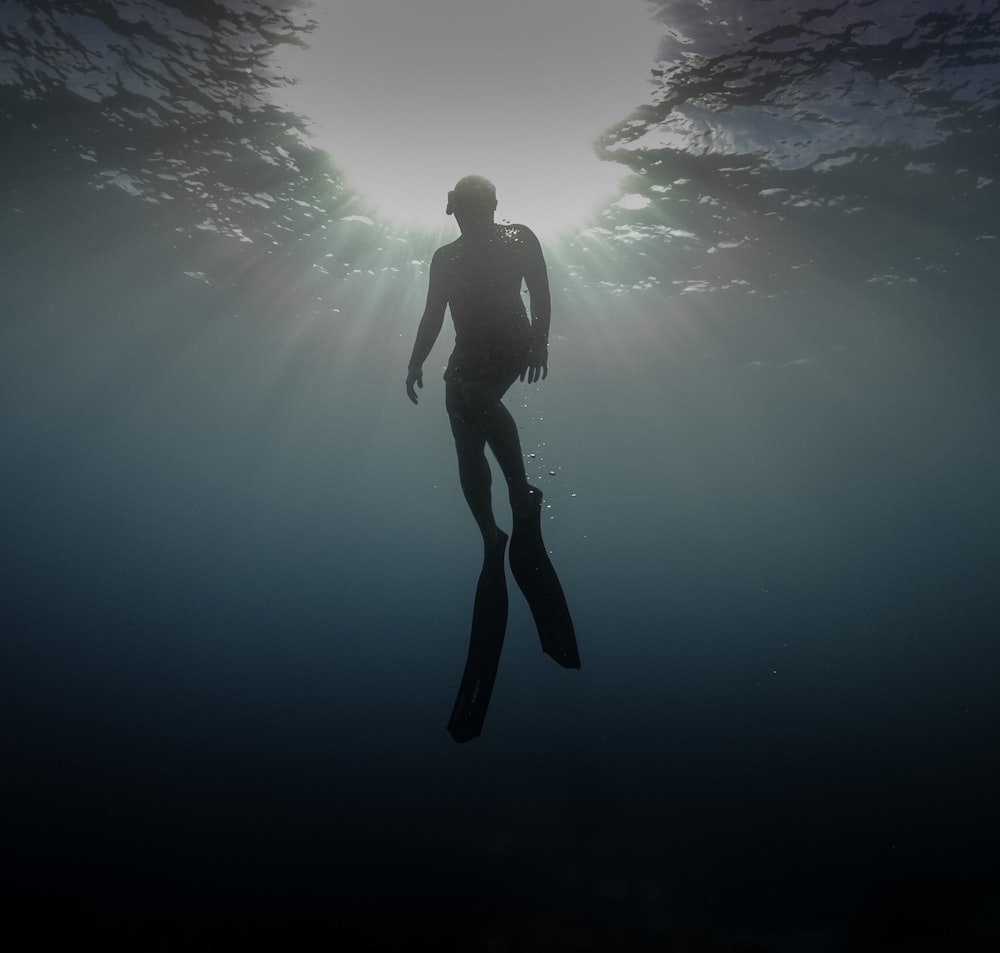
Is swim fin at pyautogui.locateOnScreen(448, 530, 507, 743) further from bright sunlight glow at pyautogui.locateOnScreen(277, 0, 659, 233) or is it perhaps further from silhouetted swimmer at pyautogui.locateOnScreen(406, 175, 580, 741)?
bright sunlight glow at pyautogui.locateOnScreen(277, 0, 659, 233)

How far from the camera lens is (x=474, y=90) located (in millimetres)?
7891

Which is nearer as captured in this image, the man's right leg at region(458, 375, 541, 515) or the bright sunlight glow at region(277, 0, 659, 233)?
the man's right leg at region(458, 375, 541, 515)

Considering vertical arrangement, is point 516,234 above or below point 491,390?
above

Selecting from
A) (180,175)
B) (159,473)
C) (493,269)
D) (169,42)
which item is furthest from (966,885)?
(159,473)

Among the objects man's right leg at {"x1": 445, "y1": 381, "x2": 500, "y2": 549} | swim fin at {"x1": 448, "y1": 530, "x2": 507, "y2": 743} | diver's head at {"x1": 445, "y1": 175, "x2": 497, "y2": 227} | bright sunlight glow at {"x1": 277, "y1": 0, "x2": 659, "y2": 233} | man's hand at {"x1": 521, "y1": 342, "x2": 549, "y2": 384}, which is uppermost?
bright sunlight glow at {"x1": 277, "y1": 0, "x2": 659, "y2": 233}

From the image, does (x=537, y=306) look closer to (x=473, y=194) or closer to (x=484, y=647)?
(x=473, y=194)

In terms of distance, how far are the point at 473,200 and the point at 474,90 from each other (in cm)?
564

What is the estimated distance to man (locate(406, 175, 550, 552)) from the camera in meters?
3.62

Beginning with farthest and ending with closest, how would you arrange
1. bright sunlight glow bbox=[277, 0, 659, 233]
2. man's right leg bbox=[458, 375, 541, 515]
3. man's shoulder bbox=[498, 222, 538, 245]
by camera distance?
1. bright sunlight glow bbox=[277, 0, 659, 233]
2. man's shoulder bbox=[498, 222, 538, 245]
3. man's right leg bbox=[458, 375, 541, 515]

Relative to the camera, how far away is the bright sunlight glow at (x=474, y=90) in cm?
671

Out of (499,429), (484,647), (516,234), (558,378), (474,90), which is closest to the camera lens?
(499,429)

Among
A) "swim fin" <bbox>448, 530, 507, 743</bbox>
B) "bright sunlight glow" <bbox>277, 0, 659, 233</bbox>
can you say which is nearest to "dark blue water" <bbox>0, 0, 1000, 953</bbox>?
"bright sunlight glow" <bbox>277, 0, 659, 233</bbox>

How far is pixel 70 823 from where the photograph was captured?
12953mm

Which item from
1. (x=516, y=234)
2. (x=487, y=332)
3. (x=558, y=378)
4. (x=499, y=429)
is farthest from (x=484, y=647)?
(x=558, y=378)
